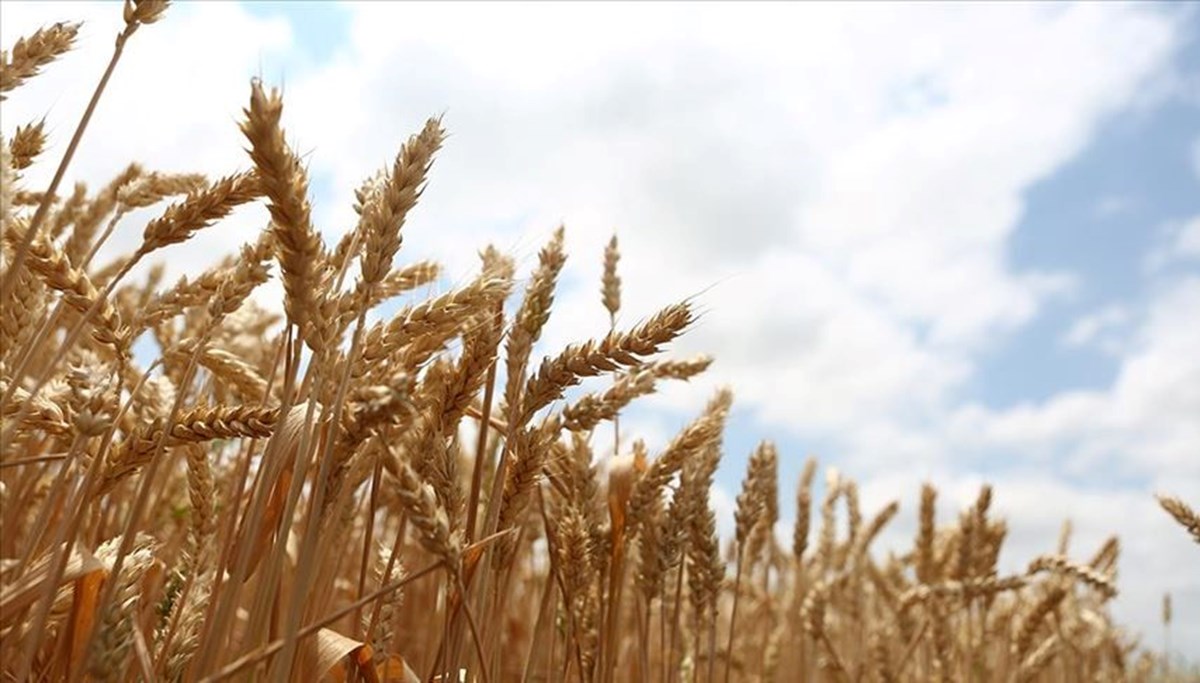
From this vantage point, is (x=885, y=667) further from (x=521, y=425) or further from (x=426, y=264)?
(x=521, y=425)

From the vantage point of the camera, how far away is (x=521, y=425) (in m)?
1.61

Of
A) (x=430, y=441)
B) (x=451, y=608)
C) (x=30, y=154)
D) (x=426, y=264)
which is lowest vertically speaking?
(x=451, y=608)

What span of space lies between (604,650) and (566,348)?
696mm

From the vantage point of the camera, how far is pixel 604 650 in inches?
78.1

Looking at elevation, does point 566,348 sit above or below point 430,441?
above

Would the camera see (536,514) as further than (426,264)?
Yes

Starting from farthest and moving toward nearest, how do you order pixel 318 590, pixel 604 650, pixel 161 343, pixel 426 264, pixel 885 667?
pixel 885 667 → pixel 161 343 → pixel 426 264 → pixel 604 650 → pixel 318 590

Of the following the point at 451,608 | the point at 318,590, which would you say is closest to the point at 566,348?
the point at 451,608

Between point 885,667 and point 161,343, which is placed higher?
point 161,343

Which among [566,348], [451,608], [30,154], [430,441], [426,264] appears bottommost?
[451,608]

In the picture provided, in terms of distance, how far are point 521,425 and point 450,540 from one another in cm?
39

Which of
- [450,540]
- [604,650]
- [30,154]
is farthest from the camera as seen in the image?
[604,650]

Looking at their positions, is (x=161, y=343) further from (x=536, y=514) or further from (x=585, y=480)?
(x=585, y=480)

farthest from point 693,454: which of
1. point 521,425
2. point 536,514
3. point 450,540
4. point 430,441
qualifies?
point 536,514
